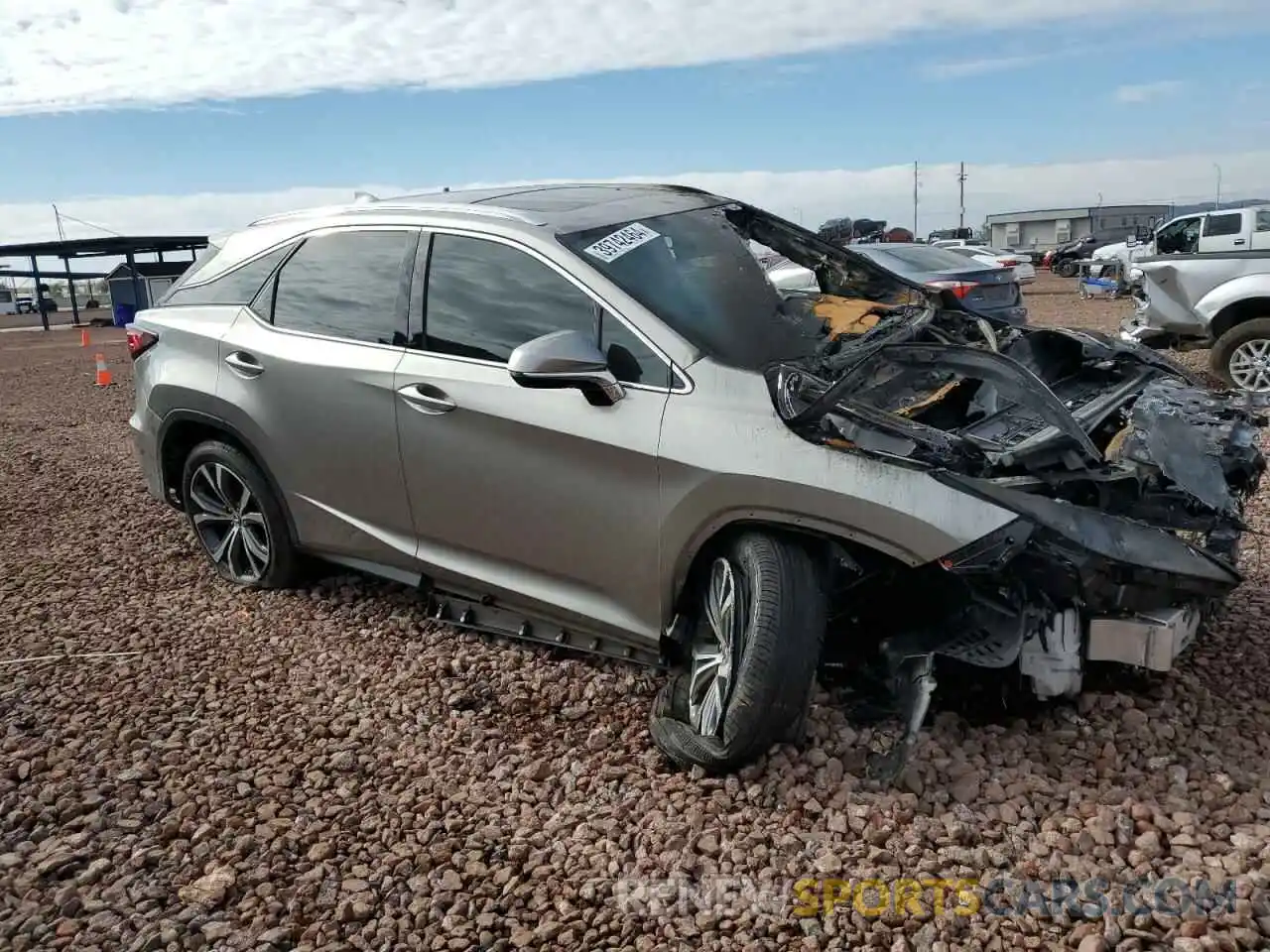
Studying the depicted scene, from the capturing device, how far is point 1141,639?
2.97 meters

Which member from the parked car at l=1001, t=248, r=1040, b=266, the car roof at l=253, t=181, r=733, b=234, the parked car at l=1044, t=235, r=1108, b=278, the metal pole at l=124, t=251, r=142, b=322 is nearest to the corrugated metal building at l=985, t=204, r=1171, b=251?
the parked car at l=1001, t=248, r=1040, b=266

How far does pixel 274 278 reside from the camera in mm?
4645

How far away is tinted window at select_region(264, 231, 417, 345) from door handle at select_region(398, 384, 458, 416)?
24cm

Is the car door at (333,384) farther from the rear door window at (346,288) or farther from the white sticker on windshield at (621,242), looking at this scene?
the white sticker on windshield at (621,242)

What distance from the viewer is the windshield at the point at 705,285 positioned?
347cm

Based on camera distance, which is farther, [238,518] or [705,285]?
[238,518]

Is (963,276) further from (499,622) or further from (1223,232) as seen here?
(1223,232)

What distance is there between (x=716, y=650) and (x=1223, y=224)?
2183cm

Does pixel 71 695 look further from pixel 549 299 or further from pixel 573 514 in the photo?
pixel 549 299

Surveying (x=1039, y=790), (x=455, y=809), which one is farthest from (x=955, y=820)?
(x=455, y=809)

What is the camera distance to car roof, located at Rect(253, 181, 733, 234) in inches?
153

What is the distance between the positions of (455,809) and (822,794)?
1.11 m

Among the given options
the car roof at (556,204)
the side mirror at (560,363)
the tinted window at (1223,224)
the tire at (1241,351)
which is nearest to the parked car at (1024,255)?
the tinted window at (1223,224)

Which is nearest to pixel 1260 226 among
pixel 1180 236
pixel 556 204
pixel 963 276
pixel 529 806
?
pixel 1180 236
